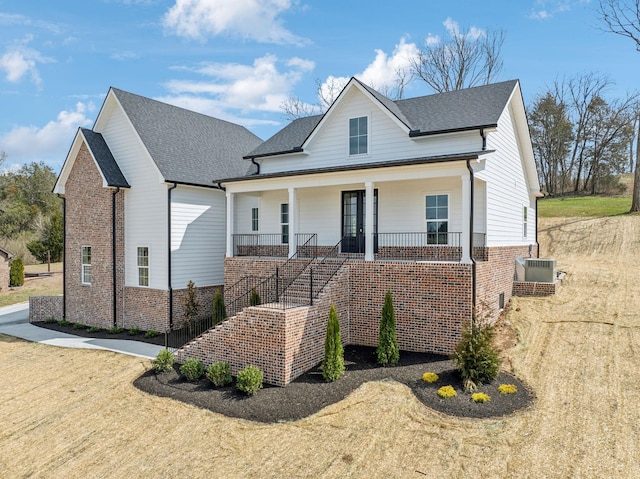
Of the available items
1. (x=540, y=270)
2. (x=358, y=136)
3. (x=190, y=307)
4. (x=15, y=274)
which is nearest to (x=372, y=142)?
(x=358, y=136)

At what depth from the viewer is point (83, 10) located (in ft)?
42.5

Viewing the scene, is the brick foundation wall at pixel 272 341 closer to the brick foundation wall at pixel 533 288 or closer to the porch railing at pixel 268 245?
the porch railing at pixel 268 245

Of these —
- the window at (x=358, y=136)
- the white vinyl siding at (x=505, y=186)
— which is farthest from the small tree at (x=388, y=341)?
the window at (x=358, y=136)

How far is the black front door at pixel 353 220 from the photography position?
50.6 feet

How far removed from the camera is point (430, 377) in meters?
9.70

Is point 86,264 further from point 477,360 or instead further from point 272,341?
point 477,360

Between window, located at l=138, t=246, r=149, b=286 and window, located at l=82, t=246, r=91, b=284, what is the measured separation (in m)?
2.92

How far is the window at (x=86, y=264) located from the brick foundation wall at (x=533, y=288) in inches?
672

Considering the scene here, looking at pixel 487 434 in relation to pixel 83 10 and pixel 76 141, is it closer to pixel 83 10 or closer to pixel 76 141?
pixel 83 10

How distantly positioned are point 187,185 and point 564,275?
1541 cm

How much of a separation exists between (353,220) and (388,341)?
5.78 m

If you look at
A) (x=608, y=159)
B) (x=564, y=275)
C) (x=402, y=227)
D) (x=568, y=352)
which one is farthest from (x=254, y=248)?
(x=608, y=159)

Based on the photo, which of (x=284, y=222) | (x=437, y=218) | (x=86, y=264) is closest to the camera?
(x=437, y=218)

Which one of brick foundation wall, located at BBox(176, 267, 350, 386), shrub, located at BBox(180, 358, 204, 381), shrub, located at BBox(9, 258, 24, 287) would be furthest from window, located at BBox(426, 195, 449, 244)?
shrub, located at BBox(9, 258, 24, 287)
